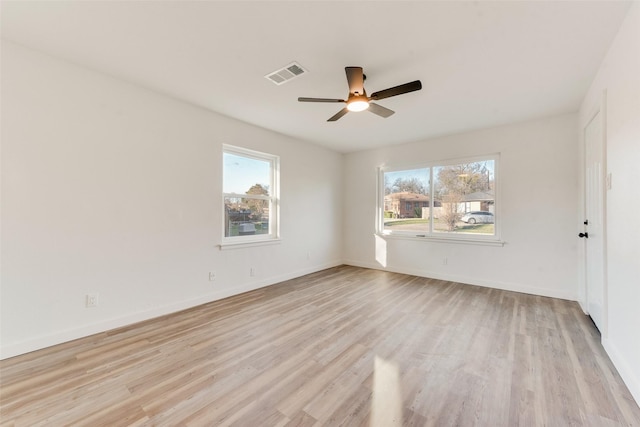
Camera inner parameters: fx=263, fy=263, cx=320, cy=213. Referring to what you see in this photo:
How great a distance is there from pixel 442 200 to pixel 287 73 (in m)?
3.54

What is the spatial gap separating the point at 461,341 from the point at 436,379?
753mm

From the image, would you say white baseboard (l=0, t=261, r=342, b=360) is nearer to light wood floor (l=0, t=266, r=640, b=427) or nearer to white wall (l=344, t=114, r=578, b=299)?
light wood floor (l=0, t=266, r=640, b=427)

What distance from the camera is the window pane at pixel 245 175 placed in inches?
154

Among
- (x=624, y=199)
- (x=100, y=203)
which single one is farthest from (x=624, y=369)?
(x=100, y=203)

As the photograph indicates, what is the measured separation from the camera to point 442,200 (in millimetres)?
4777

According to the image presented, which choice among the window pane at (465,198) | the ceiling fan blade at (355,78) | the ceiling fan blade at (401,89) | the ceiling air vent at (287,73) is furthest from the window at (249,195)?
the window pane at (465,198)

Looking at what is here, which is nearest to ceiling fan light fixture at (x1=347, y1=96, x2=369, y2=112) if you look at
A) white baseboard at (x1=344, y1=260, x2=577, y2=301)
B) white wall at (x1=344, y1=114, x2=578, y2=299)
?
white wall at (x1=344, y1=114, x2=578, y2=299)

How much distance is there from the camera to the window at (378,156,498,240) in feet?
14.3

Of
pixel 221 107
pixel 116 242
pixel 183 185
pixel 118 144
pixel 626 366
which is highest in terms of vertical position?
pixel 221 107

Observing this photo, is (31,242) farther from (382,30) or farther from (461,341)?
(461,341)

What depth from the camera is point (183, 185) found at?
3.31 m

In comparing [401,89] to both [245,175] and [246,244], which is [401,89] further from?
[246,244]

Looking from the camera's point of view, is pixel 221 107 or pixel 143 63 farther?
pixel 221 107

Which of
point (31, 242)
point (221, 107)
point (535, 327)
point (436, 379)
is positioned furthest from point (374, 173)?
point (31, 242)
